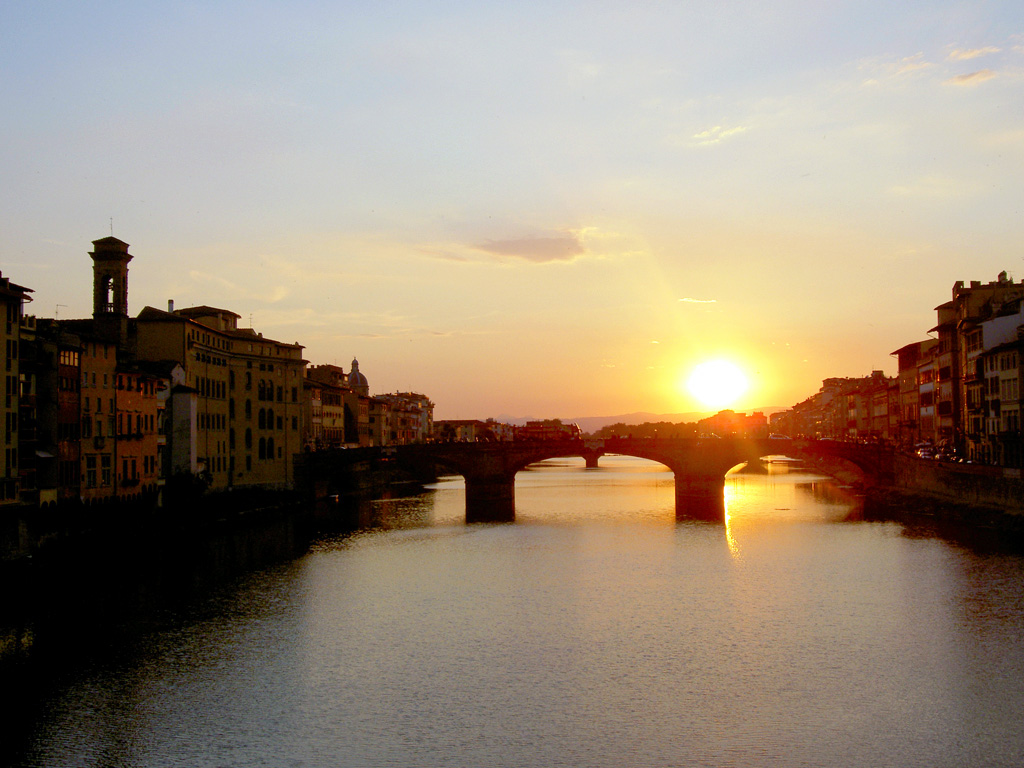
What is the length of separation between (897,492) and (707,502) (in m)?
15.9

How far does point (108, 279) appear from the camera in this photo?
236 feet

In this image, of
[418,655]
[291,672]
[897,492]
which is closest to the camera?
[291,672]

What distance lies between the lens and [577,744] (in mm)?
26844

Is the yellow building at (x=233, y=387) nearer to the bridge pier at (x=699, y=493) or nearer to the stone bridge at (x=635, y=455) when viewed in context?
the stone bridge at (x=635, y=455)

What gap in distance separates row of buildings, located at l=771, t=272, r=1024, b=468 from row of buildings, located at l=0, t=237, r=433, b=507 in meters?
54.4

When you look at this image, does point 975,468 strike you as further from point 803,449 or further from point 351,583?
point 351,583

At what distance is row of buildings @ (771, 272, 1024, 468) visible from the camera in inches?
2689

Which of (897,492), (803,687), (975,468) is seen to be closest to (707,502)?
(897,492)

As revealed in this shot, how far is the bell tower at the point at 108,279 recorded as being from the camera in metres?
71.8

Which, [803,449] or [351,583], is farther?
[803,449]

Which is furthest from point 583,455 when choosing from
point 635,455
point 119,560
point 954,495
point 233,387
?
point 119,560

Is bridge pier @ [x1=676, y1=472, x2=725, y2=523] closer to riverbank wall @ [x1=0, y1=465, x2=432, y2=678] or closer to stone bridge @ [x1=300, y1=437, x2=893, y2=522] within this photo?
stone bridge @ [x1=300, y1=437, x2=893, y2=522]

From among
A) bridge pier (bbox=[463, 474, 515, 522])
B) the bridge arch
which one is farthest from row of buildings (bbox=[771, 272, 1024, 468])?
bridge pier (bbox=[463, 474, 515, 522])

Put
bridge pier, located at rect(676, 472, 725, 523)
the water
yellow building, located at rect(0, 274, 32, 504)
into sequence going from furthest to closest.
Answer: bridge pier, located at rect(676, 472, 725, 523) → yellow building, located at rect(0, 274, 32, 504) → the water
